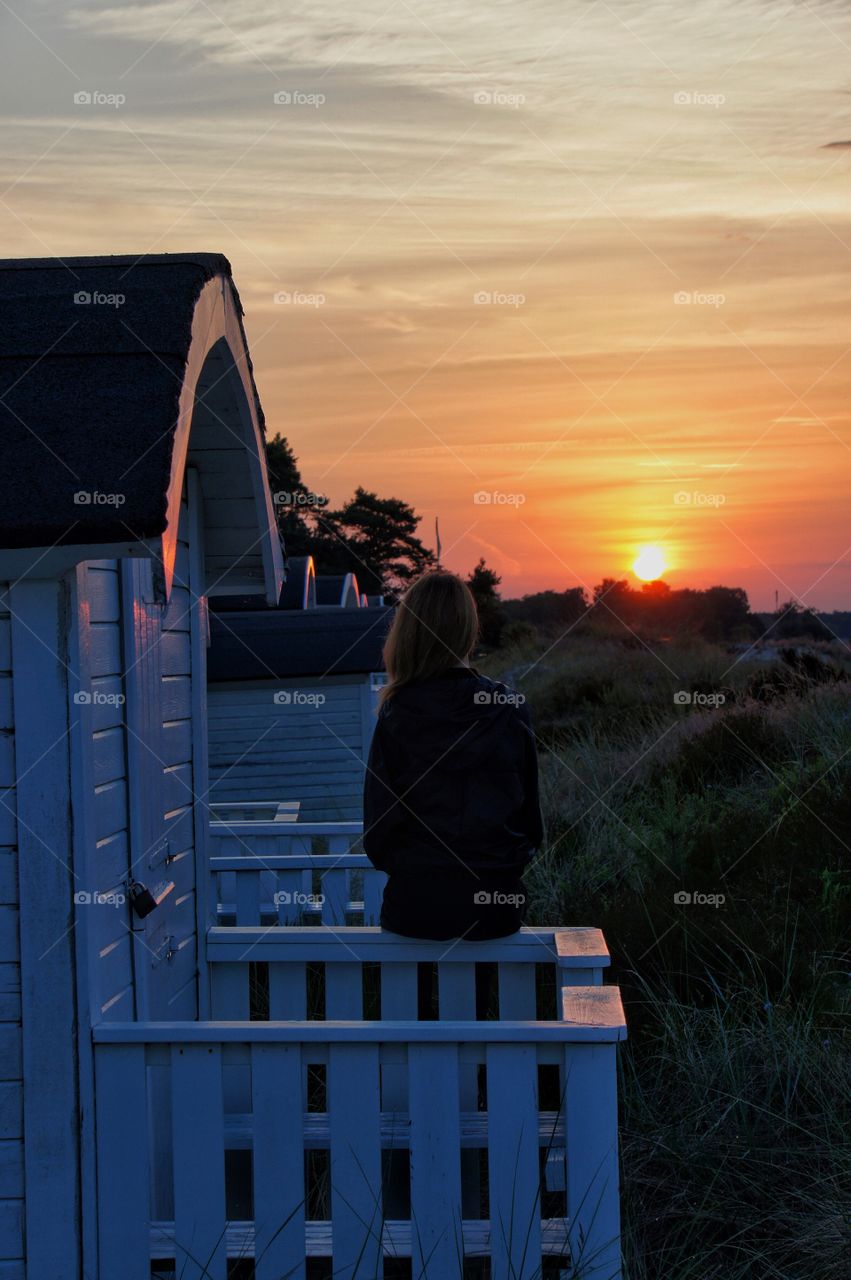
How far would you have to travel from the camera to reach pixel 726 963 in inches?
240

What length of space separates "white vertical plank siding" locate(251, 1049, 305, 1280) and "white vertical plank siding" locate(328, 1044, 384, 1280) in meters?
0.09

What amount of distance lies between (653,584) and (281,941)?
4981cm

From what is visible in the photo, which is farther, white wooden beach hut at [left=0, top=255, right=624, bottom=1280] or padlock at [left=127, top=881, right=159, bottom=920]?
padlock at [left=127, top=881, right=159, bottom=920]

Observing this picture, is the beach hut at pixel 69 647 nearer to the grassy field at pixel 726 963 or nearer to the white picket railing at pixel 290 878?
the white picket railing at pixel 290 878

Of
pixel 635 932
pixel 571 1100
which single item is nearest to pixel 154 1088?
pixel 571 1100

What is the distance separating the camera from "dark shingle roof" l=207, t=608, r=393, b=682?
1484 centimetres

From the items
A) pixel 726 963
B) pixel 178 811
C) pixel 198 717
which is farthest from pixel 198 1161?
pixel 726 963

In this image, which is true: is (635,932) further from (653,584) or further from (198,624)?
(653,584)

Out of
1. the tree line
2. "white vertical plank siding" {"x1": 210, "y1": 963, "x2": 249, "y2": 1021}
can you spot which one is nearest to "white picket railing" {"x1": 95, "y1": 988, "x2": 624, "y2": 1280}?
"white vertical plank siding" {"x1": 210, "y1": 963, "x2": 249, "y2": 1021}

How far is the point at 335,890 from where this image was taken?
636 cm

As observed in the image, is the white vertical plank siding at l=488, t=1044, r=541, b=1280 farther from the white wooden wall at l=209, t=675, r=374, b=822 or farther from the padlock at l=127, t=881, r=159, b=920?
the white wooden wall at l=209, t=675, r=374, b=822

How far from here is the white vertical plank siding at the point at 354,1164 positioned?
3312mm

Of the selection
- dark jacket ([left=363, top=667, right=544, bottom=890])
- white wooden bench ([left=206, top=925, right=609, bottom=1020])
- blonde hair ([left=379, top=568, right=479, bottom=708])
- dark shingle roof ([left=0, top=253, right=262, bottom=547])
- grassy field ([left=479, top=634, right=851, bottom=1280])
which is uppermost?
dark shingle roof ([left=0, top=253, right=262, bottom=547])

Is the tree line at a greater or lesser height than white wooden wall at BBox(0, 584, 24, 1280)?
greater
